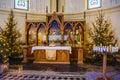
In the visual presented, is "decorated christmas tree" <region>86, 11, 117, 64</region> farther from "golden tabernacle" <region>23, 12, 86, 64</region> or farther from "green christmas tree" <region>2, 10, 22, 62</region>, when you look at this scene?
"green christmas tree" <region>2, 10, 22, 62</region>

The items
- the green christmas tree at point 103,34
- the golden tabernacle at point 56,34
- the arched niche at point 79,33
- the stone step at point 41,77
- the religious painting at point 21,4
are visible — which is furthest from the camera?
the religious painting at point 21,4

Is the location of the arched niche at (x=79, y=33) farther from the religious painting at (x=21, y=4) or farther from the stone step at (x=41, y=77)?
the stone step at (x=41, y=77)

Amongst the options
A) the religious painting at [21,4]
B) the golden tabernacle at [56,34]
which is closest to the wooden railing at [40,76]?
the golden tabernacle at [56,34]

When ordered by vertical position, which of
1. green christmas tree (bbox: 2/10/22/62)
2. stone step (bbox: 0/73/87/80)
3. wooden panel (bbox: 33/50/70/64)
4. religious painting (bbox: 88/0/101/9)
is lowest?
stone step (bbox: 0/73/87/80)

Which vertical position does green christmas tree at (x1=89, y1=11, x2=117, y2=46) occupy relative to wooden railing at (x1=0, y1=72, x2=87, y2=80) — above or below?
above

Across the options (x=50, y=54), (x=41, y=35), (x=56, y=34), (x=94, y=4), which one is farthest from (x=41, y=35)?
(x=94, y=4)

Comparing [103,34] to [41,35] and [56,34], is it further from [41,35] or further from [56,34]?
[41,35]

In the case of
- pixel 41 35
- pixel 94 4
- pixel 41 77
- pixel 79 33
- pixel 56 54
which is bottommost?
pixel 41 77

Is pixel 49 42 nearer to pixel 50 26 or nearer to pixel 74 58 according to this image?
pixel 50 26

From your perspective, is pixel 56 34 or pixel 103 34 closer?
pixel 103 34

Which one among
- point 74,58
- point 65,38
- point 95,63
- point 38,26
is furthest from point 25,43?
point 95,63

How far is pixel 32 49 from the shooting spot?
9.41 metres

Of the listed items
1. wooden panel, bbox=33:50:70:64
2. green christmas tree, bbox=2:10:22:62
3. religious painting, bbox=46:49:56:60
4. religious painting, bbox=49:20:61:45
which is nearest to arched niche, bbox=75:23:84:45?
religious painting, bbox=49:20:61:45

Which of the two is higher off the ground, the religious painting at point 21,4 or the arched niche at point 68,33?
the religious painting at point 21,4
